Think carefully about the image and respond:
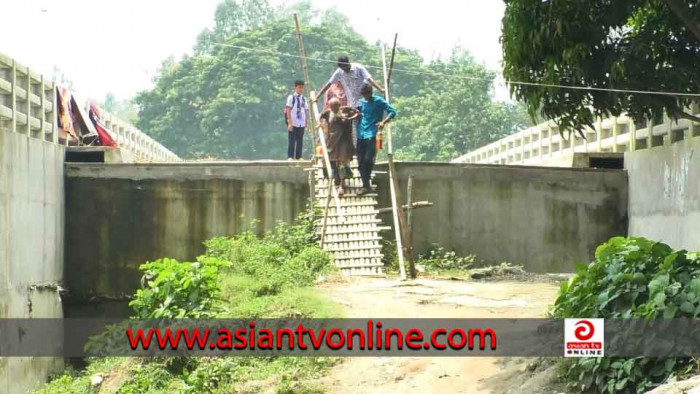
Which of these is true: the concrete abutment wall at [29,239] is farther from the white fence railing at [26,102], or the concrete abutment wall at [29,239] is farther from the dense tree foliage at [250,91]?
the dense tree foliage at [250,91]

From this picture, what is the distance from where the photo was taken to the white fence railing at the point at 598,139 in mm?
15750

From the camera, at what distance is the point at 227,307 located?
475 inches

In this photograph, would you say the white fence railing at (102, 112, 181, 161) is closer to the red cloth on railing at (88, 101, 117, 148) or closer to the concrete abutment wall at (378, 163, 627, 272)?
the red cloth on railing at (88, 101, 117, 148)

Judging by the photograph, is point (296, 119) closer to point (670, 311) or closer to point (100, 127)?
point (100, 127)

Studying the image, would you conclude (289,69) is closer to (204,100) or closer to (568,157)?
(204,100)

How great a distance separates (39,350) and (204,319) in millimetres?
4811

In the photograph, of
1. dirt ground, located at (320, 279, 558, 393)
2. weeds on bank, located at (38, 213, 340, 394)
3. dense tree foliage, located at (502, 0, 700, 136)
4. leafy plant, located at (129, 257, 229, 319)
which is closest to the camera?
dirt ground, located at (320, 279, 558, 393)

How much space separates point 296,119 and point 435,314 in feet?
28.3

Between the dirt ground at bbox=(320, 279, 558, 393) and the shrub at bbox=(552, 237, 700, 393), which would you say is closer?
the shrub at bbox=(552, 237, 700, 393)

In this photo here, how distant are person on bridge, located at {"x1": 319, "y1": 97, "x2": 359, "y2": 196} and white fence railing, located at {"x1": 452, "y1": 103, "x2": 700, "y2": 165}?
10.2 feet

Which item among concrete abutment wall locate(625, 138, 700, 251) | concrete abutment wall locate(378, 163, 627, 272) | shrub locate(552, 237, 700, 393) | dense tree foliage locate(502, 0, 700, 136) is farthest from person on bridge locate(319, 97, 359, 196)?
shrub locate(552, 237, 700, 393)

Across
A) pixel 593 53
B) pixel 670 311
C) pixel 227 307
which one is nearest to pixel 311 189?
pixel 227 307

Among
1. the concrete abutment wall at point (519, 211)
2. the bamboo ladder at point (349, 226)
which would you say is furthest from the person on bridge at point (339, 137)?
the concrete abutment wall at point (519, 211)

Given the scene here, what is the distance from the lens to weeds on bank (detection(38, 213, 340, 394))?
954 centimetres
